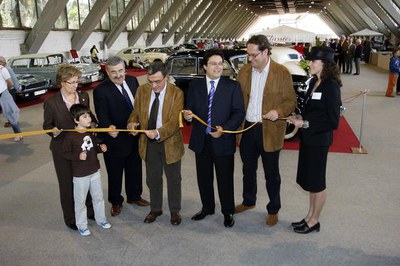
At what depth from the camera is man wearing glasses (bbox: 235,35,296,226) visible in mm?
3541

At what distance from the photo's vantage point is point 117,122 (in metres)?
3.99

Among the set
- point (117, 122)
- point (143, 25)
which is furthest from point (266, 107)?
point (143, 25)

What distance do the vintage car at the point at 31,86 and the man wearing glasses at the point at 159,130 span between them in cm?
904

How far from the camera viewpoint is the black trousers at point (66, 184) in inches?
145

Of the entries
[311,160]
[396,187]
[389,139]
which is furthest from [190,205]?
[389,139]

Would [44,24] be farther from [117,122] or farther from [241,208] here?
[241,208]

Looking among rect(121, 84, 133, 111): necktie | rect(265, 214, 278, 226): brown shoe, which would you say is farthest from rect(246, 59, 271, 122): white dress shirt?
rect(121, 84, 133, 111): necktie

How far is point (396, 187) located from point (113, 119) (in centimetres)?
382

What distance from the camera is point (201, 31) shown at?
47.1 meters

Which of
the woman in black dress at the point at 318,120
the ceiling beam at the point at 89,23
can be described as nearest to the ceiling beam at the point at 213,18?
the ceiling beam at the point at 89,23

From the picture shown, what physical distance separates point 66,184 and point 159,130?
115 centimetres

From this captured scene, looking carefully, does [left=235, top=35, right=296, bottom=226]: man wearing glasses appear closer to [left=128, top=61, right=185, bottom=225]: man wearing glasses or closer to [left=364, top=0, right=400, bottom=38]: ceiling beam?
[left=128, top=61, right=185, bottom=225]: man wearing glasses

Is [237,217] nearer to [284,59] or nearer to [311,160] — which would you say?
[311,160]

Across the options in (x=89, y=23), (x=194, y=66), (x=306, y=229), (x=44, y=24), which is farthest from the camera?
(x=89, y=23)
